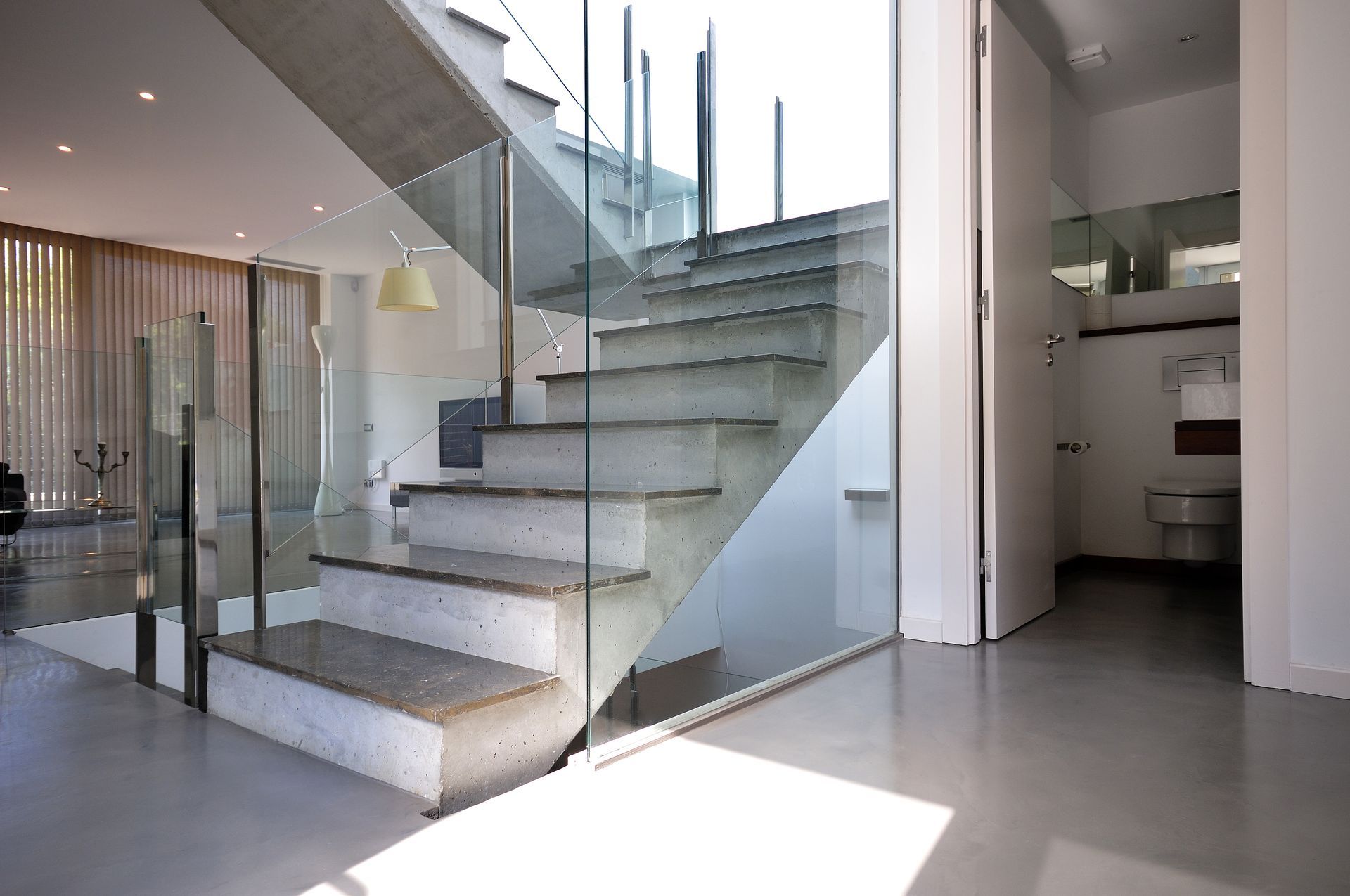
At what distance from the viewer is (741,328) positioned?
7.30 ft

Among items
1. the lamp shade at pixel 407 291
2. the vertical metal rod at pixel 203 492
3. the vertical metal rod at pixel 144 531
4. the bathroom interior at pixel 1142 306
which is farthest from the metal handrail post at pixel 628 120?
the bathroom interior at pixel 1142 306

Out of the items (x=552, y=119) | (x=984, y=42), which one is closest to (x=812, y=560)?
(x=552, y=119)

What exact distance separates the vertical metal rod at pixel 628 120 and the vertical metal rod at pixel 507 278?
552mm

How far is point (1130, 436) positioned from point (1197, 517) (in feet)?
2.82

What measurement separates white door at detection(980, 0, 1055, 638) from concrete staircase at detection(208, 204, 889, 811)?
25.0 inches

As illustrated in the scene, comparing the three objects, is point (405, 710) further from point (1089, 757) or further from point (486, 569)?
point (1089, 757)

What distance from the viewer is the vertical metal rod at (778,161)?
254cm

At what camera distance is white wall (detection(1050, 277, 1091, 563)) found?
443 centimetres

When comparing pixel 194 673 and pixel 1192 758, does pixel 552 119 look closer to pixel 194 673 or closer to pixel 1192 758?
pixel 194 673

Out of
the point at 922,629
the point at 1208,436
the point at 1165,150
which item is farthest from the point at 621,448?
the point at 1165,150

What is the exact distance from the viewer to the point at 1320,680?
7.02 feet

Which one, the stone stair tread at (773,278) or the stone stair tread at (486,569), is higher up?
the stone stair tread at (773,278)

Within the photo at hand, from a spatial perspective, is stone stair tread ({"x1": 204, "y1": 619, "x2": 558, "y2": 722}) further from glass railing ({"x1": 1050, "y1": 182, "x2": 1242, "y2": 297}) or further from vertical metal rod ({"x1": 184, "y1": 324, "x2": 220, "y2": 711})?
glass railing ({"x1": 1050, "y1": 182, "x2": 1242, "y2": 297})

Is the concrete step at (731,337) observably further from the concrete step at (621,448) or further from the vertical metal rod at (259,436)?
the vertical metal rod at (259,436)
